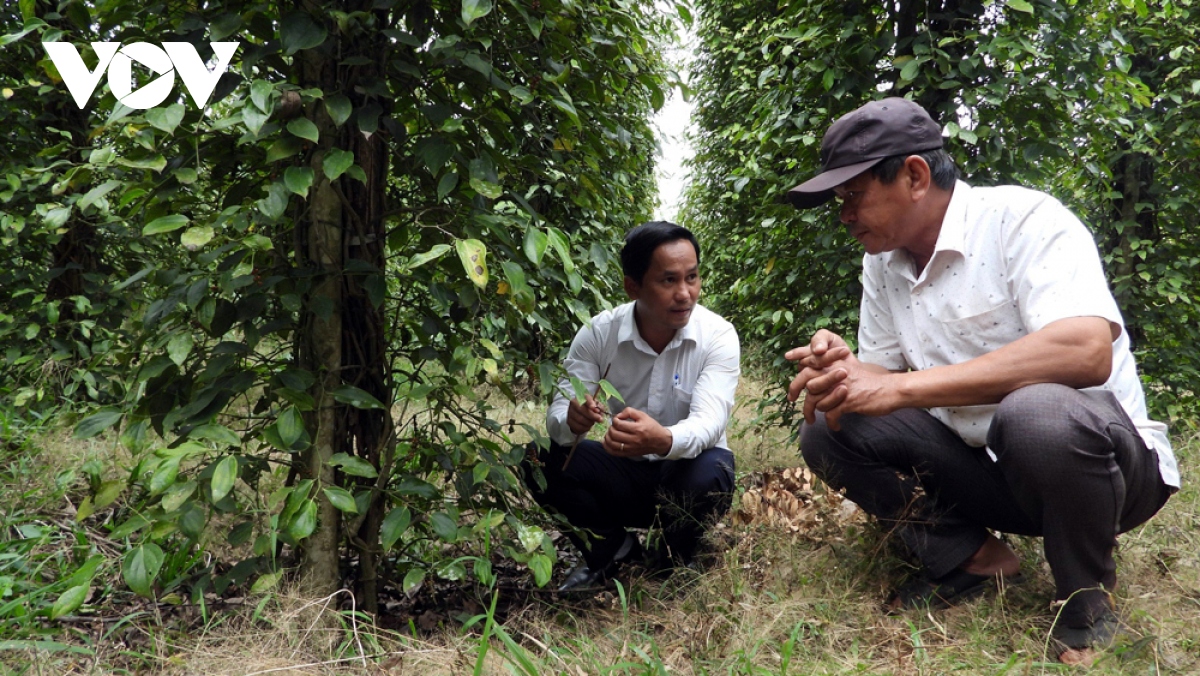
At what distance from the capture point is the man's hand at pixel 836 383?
1.87m

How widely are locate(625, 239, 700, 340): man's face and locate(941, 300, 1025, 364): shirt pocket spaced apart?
798 millimetres

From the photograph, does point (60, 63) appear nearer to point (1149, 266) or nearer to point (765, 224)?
point (765, 224)

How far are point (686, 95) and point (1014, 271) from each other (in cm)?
87

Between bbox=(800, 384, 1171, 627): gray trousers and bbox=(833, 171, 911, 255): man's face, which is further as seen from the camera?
bbox=(833, 171, 911, 255): man's face

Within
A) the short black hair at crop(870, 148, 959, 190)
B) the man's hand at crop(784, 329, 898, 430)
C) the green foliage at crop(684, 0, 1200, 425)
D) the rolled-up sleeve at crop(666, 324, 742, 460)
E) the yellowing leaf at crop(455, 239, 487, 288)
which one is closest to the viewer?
the yellowing leaf at crop(455, 239, 487, 288)

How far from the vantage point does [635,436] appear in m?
2.30

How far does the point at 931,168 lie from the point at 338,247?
1458 millimetres

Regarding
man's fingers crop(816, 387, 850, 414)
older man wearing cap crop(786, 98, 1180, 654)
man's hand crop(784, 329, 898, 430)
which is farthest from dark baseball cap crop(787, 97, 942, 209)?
man's fingers crop(816, 387, 850, 414)

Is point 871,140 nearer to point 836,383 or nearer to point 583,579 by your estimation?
point 836,383

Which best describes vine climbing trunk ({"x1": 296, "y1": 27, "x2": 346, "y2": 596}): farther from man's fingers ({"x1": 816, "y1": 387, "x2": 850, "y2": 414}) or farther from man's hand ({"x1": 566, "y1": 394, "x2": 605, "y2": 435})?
man's fingers ({"x1": 816, "y1": 387, "x2": 850, "y2": 414})

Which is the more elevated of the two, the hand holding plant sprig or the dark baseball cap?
the dark baseball cap

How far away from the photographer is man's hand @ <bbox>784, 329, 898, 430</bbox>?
6.13 feet

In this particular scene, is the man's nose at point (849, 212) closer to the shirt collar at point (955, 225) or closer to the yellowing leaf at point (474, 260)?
the shirt collar at point (955, 225)

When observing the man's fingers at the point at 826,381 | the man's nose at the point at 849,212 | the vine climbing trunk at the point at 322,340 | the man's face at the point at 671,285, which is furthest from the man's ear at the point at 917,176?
the vine climbing trunk at the point at 322,340
